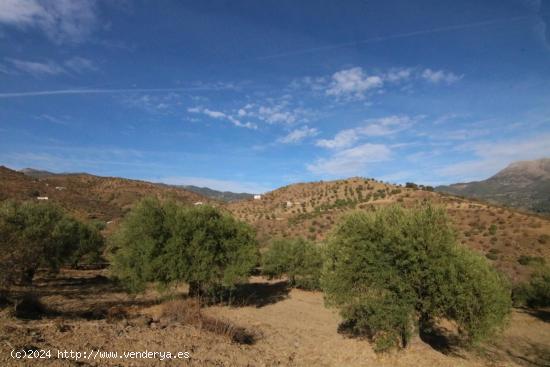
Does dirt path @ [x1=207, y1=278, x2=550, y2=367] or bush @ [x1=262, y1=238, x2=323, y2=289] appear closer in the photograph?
dirt path @ [x1=207, y1=278, x2=550, y2=367]

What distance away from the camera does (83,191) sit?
83.7 meters

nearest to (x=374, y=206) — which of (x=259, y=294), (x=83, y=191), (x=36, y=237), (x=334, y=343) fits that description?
(x=259, y=294)

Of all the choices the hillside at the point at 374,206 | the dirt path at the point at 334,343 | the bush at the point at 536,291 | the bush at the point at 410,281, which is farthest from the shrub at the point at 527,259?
the bush at the point at 410,281

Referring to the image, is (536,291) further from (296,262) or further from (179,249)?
(179,249)

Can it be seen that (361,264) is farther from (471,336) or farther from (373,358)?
(471,336)

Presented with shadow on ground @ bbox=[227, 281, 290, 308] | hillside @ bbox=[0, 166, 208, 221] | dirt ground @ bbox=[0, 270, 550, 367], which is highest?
hillside @ bbox=[0, 166, 208, 221]

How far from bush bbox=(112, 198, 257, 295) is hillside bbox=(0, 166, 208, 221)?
122 ft

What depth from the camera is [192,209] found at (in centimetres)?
2052

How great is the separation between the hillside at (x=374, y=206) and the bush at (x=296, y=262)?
3.05m

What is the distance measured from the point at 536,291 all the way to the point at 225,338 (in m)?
23.5

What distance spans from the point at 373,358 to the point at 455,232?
210 inches

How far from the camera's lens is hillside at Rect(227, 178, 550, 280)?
129 feet

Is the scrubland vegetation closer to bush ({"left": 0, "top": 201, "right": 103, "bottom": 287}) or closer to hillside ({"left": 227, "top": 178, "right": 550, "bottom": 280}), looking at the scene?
bush ({"left": 0, "top": 201, "right": 103, "bottom": 287})

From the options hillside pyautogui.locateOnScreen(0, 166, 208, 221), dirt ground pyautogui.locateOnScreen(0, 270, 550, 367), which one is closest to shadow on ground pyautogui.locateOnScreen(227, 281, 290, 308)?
dirt ground pyautogui.locateOnScreen(0, 270, 550, 367)
